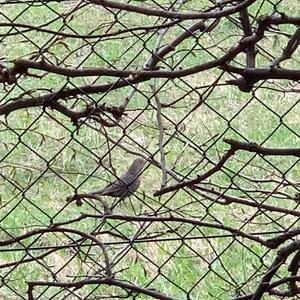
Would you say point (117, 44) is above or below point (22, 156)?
above

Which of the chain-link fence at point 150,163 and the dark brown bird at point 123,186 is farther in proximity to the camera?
the dark brown bird at point 123,186

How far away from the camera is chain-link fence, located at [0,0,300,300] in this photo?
1561 millimetres

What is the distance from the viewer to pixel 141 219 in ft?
5.29

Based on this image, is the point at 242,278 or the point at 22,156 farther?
the point at 22,156

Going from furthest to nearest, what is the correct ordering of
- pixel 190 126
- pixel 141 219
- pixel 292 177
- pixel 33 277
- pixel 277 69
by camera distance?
1. pixel 190 126
2. pixel 292 177
3. pixel 33 277
4. pixel 141 219
5. pixel 277 69

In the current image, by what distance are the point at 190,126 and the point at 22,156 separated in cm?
61

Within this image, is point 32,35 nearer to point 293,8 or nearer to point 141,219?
point 293,8

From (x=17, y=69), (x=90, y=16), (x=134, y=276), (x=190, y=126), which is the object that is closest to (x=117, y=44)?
(x=90, y=16)

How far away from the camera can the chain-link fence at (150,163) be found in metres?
1.56

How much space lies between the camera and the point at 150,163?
1.77 m

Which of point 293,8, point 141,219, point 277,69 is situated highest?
point 293,8

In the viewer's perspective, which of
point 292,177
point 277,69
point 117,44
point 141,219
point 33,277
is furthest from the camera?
point 117,44

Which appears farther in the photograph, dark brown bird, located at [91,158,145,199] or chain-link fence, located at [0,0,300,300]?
dark brown bird, located at [91,158,145,199]

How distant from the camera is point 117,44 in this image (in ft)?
11.1
